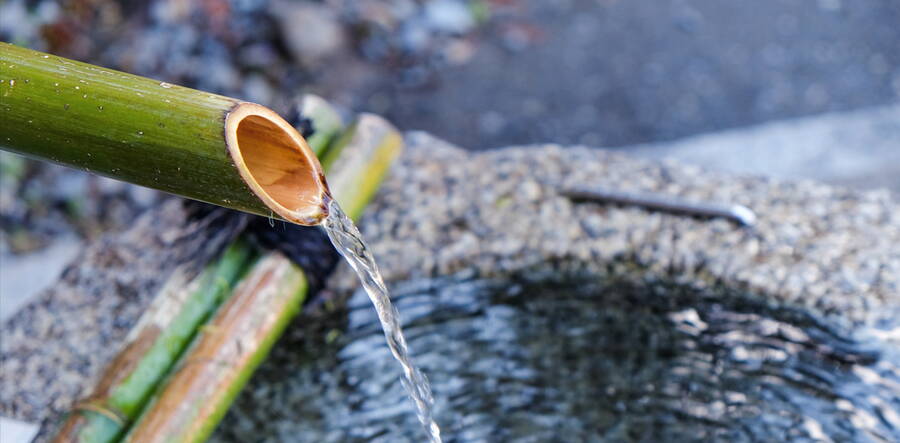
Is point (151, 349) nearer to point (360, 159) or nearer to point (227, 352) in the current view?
point (227, 352)

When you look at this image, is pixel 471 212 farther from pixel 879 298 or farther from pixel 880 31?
pixel 880 31

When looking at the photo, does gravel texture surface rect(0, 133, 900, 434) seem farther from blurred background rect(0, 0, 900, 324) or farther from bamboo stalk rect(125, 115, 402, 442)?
blurred background rect(0, 0, 900, 324)

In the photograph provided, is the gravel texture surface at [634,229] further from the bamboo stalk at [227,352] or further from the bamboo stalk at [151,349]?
the bamboo stalk at [151,349]

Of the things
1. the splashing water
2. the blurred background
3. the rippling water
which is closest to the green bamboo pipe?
the splashing water

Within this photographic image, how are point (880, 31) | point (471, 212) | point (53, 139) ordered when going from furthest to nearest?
point (880, 31)
point (471, 212)
point (53, 139)

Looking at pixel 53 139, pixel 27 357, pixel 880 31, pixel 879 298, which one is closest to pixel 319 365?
pixel 27 357

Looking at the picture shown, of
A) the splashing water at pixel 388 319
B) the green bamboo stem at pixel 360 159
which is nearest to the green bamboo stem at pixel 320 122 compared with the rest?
the green bamboo stem at pixel 360 159
